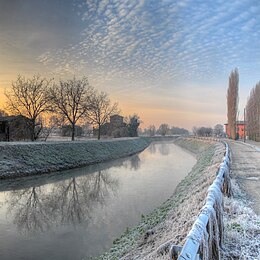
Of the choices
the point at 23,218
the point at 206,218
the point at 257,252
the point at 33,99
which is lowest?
the point at 23,218

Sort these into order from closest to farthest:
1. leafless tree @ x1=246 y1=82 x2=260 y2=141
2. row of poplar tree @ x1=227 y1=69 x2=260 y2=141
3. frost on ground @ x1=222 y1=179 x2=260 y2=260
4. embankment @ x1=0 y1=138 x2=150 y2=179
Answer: frost on ground @ x1=222 y1=179 x2=260 y2=260 < embankment @ x1=0 y1=138 x2=150 y2=179 < leafless tree @ x1=246 y1=82 x2=260 y2=141 < row of poplar tree @ x1=227 y1=69 x2=260 y2=141

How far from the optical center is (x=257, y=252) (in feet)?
15.2

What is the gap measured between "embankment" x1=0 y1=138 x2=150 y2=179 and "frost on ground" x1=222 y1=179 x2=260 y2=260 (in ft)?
54.7

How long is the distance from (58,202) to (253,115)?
160 ft

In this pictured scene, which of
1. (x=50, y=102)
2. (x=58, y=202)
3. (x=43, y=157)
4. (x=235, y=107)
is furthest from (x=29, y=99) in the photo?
(x=235, y=107)

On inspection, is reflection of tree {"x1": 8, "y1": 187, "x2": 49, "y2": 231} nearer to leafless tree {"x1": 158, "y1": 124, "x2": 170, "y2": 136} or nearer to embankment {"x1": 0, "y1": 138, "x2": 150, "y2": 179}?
embankment {"x1": 0, "y1": 138, "x2": 150, "y2": 179}

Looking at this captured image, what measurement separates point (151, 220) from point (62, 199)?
639 centimetres

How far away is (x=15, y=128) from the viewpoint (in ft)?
125

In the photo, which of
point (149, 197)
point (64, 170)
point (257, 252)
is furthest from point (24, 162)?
point (257, 252)

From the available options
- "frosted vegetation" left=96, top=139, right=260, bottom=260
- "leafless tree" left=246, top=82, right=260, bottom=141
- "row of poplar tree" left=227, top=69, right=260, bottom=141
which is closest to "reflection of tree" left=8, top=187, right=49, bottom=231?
"frosted vegetation" left=96, top=139, right=260, bottom=260

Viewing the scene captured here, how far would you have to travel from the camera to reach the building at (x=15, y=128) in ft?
123

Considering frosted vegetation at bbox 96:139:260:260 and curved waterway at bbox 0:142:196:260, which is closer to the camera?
frosted vegetation at bbox 96:139:260:260

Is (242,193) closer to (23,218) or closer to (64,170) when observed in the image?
(23,218)

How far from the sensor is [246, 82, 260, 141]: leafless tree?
166 feet
